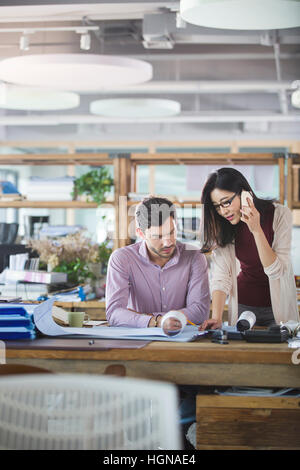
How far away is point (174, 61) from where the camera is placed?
30.0 feet

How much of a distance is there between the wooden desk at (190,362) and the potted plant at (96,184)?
2888 mm

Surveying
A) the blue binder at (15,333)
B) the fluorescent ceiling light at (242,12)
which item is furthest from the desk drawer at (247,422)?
the fluorescent ceiling light at (242,12)

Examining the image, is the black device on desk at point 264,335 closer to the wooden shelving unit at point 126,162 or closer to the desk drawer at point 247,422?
the desk drawer at point 247,422

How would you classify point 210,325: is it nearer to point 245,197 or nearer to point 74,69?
point 245,197

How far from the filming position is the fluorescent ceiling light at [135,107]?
7.50 m

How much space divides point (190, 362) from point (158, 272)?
3.00ft

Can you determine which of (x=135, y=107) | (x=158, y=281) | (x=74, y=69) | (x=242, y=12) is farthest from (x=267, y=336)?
(x=135, y=107)

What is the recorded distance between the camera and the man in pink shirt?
305 cm

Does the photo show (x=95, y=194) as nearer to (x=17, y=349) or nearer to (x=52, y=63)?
(x=52, y=63)

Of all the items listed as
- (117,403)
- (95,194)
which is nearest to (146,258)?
(117,403)

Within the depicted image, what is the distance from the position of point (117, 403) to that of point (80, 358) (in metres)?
0.95

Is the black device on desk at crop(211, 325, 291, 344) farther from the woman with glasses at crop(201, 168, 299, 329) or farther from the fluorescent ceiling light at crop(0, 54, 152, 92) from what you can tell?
the fluorescent ceiling light at crop(0, 54, 152, 92)

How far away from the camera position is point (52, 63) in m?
4.86

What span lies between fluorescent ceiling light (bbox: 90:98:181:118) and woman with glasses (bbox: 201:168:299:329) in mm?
4522
